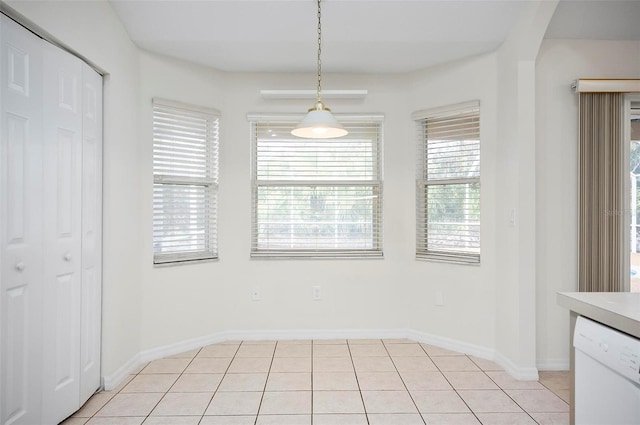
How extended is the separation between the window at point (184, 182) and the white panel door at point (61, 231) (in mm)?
889

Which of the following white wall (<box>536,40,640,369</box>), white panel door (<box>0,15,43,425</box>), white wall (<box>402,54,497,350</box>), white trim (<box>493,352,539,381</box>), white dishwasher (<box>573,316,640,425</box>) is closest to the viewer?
white dishwasher (<box>573,316,640,425</box>)

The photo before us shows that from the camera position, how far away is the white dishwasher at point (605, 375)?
4.46 ft

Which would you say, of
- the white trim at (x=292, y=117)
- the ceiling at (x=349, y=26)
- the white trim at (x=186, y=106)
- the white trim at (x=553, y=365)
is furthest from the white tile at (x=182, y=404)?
the ceiling at (x=349, y=26)

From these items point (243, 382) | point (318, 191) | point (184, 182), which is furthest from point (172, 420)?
point (318, 191)

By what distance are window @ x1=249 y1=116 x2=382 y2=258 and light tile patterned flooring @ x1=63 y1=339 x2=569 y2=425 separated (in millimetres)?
1044

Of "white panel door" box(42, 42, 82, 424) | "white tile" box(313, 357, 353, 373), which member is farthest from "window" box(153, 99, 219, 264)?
"white tile" box(313, 357, 353, 373)

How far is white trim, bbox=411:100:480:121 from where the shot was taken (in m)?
3.31

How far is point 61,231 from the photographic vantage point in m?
2.26

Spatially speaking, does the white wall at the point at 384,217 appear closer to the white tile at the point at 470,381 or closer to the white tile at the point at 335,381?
the white tile at the point at 470,381

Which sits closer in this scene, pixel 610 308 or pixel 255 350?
pixel 610 308

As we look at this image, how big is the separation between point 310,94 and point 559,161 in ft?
7.19

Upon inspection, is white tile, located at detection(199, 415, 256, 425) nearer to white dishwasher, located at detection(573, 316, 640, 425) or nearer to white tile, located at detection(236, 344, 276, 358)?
white tile, located at detection(236, 344, 276, 358)

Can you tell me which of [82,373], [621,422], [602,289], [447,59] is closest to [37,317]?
[82,373]

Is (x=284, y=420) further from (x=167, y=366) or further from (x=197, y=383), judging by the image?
(x=167, y=366)
